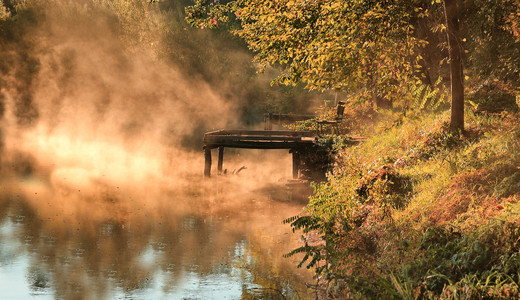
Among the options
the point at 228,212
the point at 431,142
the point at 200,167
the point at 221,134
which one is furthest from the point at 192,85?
the point at 431,142

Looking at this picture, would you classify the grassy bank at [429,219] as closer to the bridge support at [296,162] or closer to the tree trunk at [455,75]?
the tree trunk at [455,75]

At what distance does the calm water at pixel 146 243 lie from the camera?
10.4 meters

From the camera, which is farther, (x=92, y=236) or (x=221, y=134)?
(x=221, y=134)

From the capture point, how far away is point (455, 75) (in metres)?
13.9

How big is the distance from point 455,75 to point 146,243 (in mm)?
9125

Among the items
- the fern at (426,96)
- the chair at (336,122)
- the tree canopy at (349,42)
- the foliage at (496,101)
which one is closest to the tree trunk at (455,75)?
the tree canopy at (349,42)

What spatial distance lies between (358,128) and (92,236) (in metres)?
14.7

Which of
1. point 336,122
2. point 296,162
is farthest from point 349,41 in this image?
point 296,162

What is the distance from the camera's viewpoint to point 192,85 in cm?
5788

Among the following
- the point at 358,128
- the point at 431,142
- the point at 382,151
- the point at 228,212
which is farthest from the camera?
the point at 358,128

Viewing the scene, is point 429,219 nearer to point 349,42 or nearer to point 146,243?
point 349,42

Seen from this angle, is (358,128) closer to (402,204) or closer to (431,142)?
(431,142)

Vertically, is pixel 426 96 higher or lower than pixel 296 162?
higher

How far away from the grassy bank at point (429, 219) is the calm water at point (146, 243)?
145 cm
